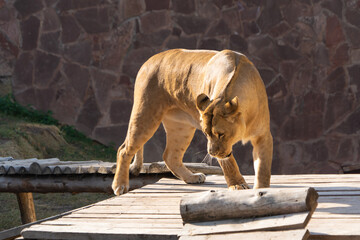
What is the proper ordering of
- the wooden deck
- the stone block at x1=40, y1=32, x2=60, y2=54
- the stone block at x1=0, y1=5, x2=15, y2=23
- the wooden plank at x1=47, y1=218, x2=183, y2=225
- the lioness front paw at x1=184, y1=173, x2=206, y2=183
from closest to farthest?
the wooden deck < the wooden plank at x1=47, y1=218, x2=183, y2=225 < the lioness front paw at x1=184, y1=173, x2=206, y2=183 < the stone block at x1=40, y1=32, x2=60, y2=54 < the stone block at x1=0, y1=5, x2=15, y2=23

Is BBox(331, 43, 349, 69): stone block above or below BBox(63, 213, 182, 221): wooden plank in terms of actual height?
below

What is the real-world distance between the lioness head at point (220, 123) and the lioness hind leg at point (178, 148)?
1385 mm

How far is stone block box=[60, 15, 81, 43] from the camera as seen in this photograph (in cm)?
918

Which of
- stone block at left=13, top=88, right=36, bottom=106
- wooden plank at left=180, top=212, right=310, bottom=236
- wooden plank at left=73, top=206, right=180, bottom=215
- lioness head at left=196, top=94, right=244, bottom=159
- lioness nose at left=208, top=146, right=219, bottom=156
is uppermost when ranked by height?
lioness head at left=196, top=94, right=244, bottom=159

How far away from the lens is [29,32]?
9.39 metres

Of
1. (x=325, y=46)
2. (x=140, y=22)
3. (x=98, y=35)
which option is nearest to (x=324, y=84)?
(x=325, y=46)

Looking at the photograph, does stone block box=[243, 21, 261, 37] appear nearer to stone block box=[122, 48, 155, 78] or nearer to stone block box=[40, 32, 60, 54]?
stone block box=[122, 48, 155, 78]

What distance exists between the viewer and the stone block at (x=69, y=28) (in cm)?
918

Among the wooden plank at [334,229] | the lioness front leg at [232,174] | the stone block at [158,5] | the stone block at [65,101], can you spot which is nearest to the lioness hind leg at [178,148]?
the lioness front leg at [232,174]

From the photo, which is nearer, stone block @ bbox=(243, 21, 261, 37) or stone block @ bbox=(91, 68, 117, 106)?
stone block @ bbox=(243, 21, 261, 37)

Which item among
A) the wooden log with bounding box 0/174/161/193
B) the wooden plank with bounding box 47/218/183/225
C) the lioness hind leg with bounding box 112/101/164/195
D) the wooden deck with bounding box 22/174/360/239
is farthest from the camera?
the wooden log with bounding box 0/174/161/193

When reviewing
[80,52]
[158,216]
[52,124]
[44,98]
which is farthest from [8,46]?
[158,216]

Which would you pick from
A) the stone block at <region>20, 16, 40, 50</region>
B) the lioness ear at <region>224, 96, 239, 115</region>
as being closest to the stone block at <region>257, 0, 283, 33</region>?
the stone block at <region>20, 16, 40, 50</region>

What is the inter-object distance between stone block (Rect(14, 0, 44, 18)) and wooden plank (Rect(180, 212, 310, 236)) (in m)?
6.96
